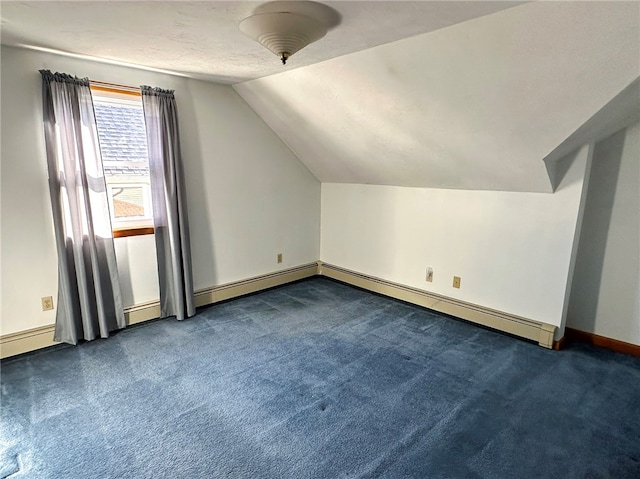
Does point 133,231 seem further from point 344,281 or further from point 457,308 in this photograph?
point 457,308

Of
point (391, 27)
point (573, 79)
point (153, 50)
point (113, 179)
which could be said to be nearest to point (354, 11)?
point (391, 27)

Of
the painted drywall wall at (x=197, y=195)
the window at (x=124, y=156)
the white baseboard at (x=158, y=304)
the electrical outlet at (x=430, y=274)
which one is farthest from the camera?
the electrical outlet at (x=430, y=274)

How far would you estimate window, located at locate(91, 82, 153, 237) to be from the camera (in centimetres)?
283

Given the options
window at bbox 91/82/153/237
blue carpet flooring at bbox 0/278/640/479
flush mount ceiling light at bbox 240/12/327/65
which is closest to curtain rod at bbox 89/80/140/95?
window at bbox 91/82/153/237

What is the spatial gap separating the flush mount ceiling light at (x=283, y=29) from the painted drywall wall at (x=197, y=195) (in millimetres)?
1623

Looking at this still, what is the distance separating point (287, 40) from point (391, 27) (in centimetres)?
54

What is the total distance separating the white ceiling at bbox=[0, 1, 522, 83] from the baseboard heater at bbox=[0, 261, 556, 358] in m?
2.02

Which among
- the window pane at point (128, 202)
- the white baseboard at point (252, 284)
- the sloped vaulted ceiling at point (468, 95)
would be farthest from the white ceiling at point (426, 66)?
the white baseboard at point (252, 284)

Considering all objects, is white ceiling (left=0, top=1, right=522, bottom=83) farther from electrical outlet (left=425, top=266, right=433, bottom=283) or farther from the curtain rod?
electrical outlet (left=425, top=266, right=433, bottom=283)

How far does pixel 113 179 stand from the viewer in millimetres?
2938

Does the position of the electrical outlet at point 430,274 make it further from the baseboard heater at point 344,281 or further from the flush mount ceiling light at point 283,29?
the flush mount ceiling light at point 283,29

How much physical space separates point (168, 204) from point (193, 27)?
1.59 metres

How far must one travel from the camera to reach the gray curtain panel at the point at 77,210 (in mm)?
2523

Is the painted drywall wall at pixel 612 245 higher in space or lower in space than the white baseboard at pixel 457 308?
higher
